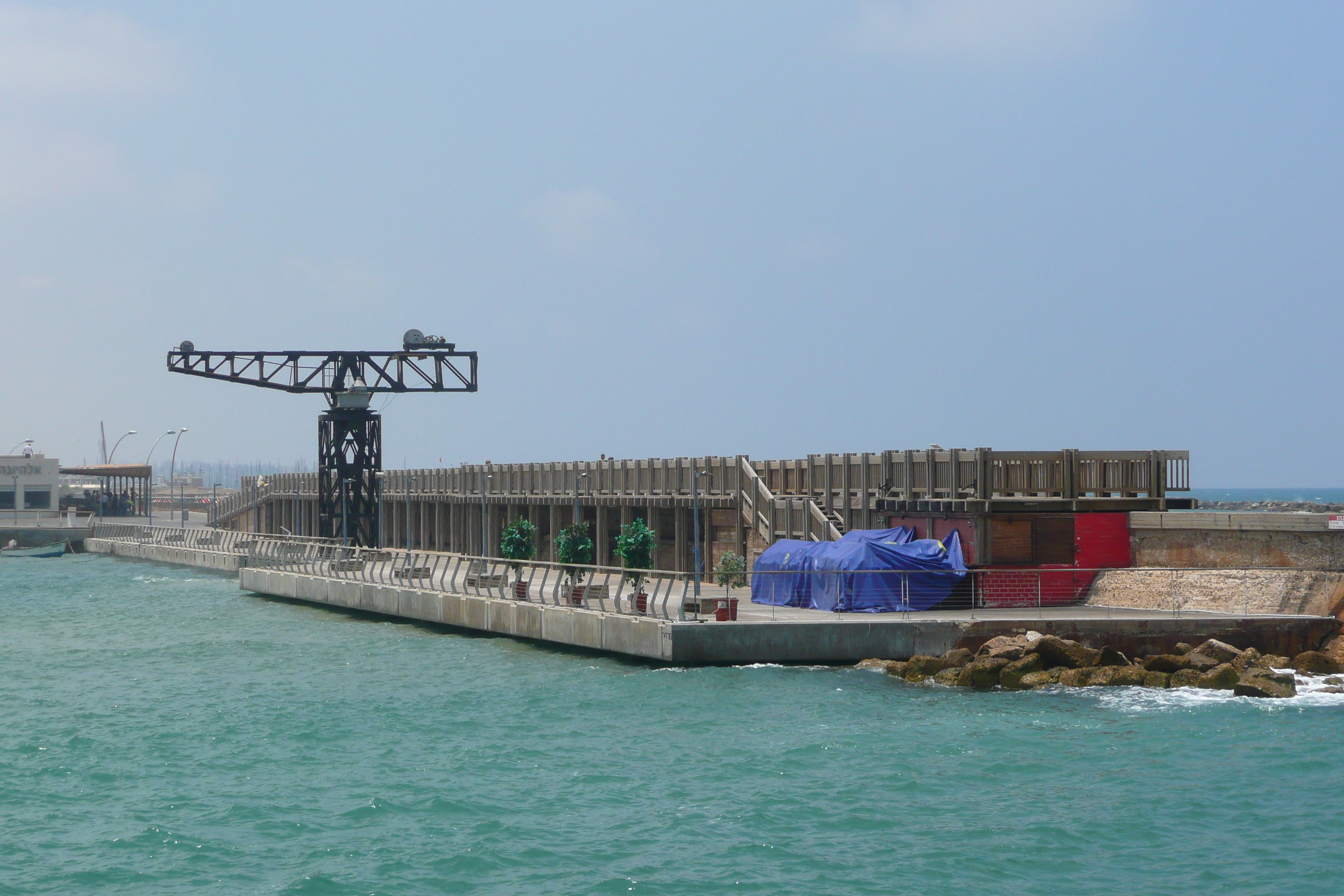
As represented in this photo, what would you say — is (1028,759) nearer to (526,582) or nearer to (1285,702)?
(1285,702)

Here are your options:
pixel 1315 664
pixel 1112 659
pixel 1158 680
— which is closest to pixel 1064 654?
pixel 1112 659

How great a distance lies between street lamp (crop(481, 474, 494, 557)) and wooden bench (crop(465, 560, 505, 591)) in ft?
21.6

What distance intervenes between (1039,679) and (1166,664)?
288 cm

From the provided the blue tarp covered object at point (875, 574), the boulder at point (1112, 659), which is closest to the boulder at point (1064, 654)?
the boulder at point (1112, 659)

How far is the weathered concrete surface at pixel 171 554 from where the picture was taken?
7662 centimetres

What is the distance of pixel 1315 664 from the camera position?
3269cm

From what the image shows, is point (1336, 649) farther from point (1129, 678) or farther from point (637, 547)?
point (637, 547)

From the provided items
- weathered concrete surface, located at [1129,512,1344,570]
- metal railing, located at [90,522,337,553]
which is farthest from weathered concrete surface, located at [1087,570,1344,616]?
metal railing, located at [90,522,337,553]

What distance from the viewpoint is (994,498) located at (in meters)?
38.1

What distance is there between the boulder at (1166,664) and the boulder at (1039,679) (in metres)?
1.94

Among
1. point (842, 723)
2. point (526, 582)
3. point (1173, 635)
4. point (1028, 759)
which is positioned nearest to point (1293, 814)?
point (1028, 759)

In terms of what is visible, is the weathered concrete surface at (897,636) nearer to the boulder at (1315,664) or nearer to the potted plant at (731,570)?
the boulder at (1315,664)

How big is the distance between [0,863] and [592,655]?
19.3 metres

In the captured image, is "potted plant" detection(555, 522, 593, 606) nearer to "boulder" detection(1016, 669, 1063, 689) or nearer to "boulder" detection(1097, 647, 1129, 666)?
"boulder" detection(1016, 669, 1063, 689)
